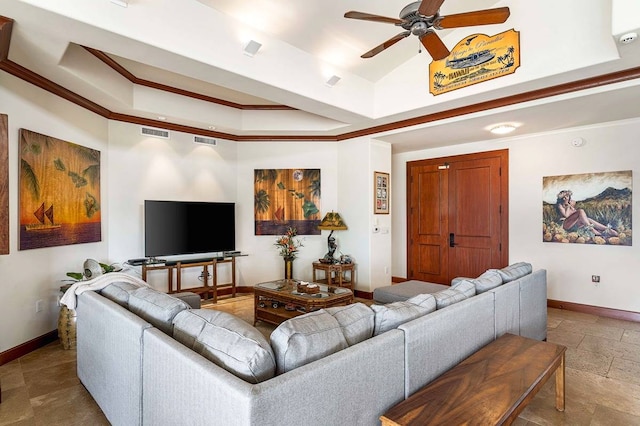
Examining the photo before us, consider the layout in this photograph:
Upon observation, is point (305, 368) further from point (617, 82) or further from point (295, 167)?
point (295, 167)

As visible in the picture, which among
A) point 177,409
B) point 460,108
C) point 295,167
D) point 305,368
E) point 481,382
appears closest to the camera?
Answer: point 305,368

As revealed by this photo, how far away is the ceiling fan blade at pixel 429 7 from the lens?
2.21 metres

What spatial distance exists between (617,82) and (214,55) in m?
3.80

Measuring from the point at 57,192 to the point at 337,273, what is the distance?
3.85 m

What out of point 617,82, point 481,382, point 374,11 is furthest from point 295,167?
point 481,382

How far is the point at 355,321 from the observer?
5.84ft

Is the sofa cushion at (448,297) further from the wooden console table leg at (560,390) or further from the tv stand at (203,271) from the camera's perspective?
the tv stand at (203,271)

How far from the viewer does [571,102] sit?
12.1 feet

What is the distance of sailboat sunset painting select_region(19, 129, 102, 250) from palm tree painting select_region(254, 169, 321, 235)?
244cm

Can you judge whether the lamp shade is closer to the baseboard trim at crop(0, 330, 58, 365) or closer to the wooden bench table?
the wooden bench table

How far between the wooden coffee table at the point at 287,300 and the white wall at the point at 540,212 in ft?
10.3

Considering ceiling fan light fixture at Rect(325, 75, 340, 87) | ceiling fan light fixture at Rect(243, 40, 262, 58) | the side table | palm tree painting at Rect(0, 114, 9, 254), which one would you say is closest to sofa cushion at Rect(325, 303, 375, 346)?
palm tree painting at Rect(0, 114, 9, 254)

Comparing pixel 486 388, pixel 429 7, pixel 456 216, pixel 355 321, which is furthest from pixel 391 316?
pixel 456 216

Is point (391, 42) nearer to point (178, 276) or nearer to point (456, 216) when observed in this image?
point (456, 216)
